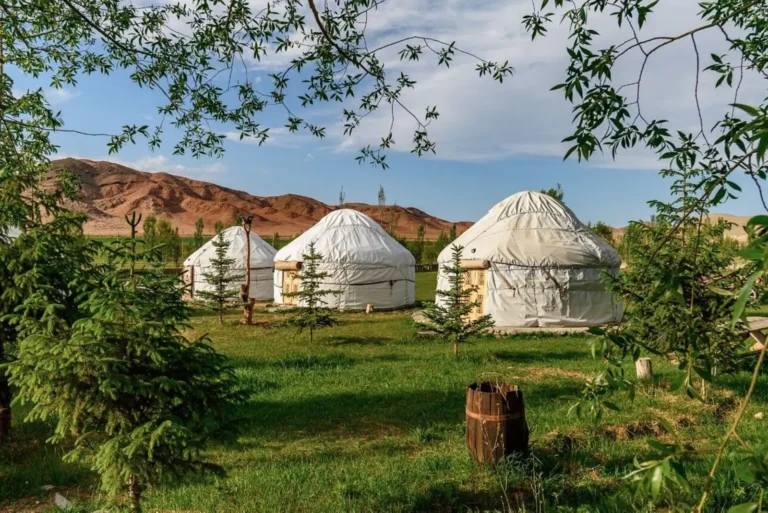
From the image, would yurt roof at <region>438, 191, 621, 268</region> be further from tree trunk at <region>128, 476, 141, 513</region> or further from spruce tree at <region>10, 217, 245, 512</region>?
tree trunk at <region>128, 476, 141, 513</region>

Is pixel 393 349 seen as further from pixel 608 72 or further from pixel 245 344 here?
pixel 608 72

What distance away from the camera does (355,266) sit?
61.9 feet

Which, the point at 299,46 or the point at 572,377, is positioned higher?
the point at 299,46

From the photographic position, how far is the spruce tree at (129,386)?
311cm

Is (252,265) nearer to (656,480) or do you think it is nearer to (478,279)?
(478,279)

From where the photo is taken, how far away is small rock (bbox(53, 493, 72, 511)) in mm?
4121

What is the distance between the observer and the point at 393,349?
11523mm

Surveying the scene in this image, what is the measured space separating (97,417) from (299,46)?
9.49 ft

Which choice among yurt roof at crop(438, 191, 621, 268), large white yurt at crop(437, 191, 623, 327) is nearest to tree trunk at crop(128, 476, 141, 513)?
yurt roof at crop(438, 191, 621, 268)

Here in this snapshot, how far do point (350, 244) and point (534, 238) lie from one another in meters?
7.16

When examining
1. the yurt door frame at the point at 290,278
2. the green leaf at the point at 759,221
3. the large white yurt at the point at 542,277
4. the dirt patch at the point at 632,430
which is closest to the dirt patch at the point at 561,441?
the dirt patch at the point at 632,430

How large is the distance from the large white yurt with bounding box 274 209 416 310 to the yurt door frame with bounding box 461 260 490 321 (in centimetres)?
491

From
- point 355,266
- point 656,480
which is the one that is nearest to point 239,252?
point 355,266

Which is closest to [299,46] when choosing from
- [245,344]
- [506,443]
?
[506,443]
